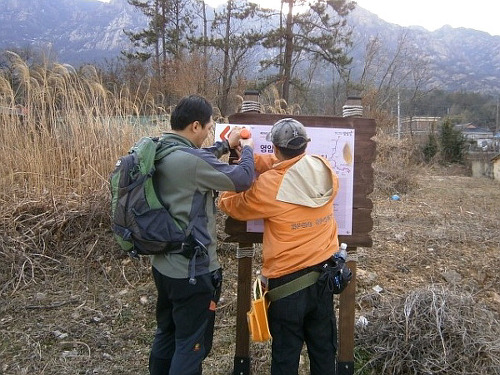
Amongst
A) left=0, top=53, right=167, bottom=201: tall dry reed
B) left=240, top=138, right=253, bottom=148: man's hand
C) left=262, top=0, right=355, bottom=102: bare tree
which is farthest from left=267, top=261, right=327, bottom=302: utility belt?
left=262, top=0, right=355, bottom=102: bare tree

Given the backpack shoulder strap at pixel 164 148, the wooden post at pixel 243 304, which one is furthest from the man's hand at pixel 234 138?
the wooden post at pixel 243 304

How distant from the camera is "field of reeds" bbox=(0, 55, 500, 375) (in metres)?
2.83

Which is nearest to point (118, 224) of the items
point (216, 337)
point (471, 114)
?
point (216, 337)

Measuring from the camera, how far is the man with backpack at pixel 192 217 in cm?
207

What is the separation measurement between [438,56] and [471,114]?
11310 cm

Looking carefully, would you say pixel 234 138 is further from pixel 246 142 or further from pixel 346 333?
pixel 346 333

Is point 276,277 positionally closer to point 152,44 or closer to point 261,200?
point 261,200

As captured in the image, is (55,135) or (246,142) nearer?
(246,142)

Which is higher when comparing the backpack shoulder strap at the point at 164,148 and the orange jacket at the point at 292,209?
the backpack shoulder strap at the point at 164,148

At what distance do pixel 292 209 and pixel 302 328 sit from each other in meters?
0.63

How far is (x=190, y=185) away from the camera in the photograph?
2.08m

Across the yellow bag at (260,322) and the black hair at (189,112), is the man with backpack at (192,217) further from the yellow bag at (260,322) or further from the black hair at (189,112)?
the yellow bag at (260,322)

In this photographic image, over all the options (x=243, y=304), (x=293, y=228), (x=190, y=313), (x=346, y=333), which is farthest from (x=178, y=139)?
(x=346, y=333)

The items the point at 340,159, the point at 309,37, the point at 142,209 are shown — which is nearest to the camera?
the point at 142,209
